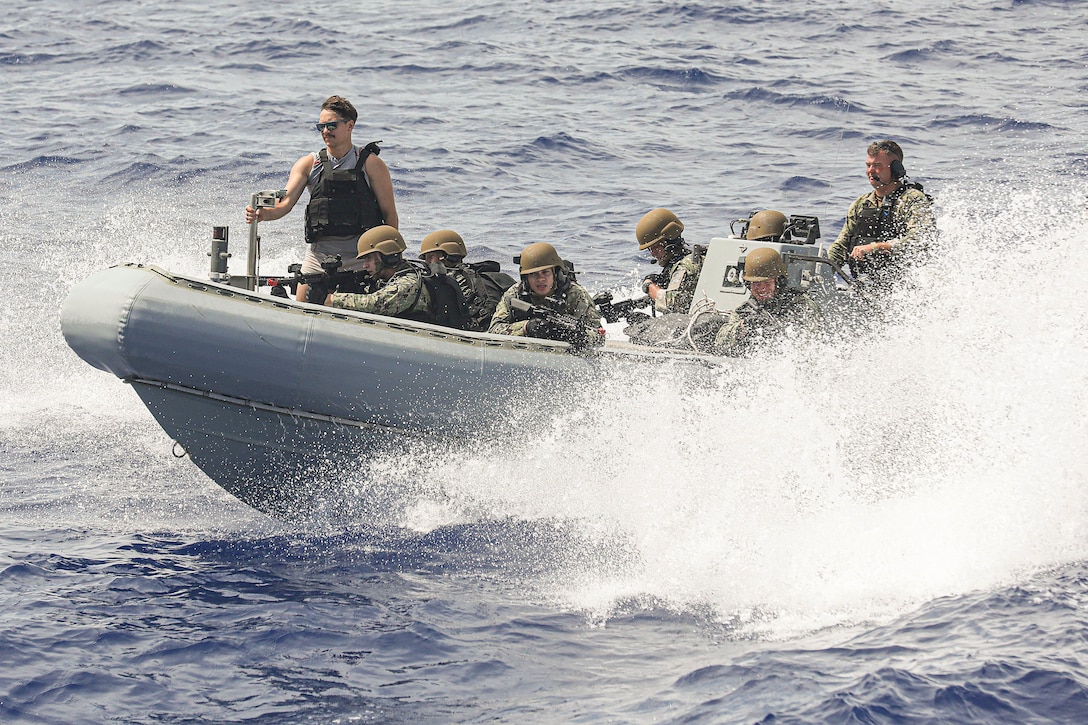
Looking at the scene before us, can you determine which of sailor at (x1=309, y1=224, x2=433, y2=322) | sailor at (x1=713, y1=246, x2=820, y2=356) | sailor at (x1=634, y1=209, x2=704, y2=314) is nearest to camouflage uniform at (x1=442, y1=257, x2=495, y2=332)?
sailor at (x1=309, y1=224, x2=433, y2=322)

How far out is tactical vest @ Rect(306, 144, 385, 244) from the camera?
805 cm

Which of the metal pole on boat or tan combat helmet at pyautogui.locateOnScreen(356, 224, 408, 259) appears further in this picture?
the metal pole on boat

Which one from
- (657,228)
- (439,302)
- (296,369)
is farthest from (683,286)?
(296,369)

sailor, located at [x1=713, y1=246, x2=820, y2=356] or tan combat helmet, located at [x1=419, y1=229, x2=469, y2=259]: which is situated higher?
tan combat helmet, located at [x1=419, y1=229, x2=469, y2=259]

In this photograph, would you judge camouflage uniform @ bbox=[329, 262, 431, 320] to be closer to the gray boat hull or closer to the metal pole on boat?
the gray boat hull

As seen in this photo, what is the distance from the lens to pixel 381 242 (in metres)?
7.68

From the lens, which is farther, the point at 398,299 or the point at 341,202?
the point at 341,202

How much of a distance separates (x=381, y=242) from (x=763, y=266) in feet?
7.73

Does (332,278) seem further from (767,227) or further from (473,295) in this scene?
(767,227)

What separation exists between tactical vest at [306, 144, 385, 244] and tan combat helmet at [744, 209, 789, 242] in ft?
8.55

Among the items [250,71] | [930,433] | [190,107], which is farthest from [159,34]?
[930,433]

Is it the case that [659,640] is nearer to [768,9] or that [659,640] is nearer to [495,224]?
[495,224]

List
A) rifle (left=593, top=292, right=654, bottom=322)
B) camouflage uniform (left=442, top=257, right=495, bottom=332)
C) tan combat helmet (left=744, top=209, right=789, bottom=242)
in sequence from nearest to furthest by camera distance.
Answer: camouflage uniform (left=442, top=257, right=495, bottom=332) < rifle (left=593, top=292, right=654, bottom=322) < tan combat helmet (left=744, top=209, right=789, bottom=242)

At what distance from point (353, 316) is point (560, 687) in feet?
9.40
